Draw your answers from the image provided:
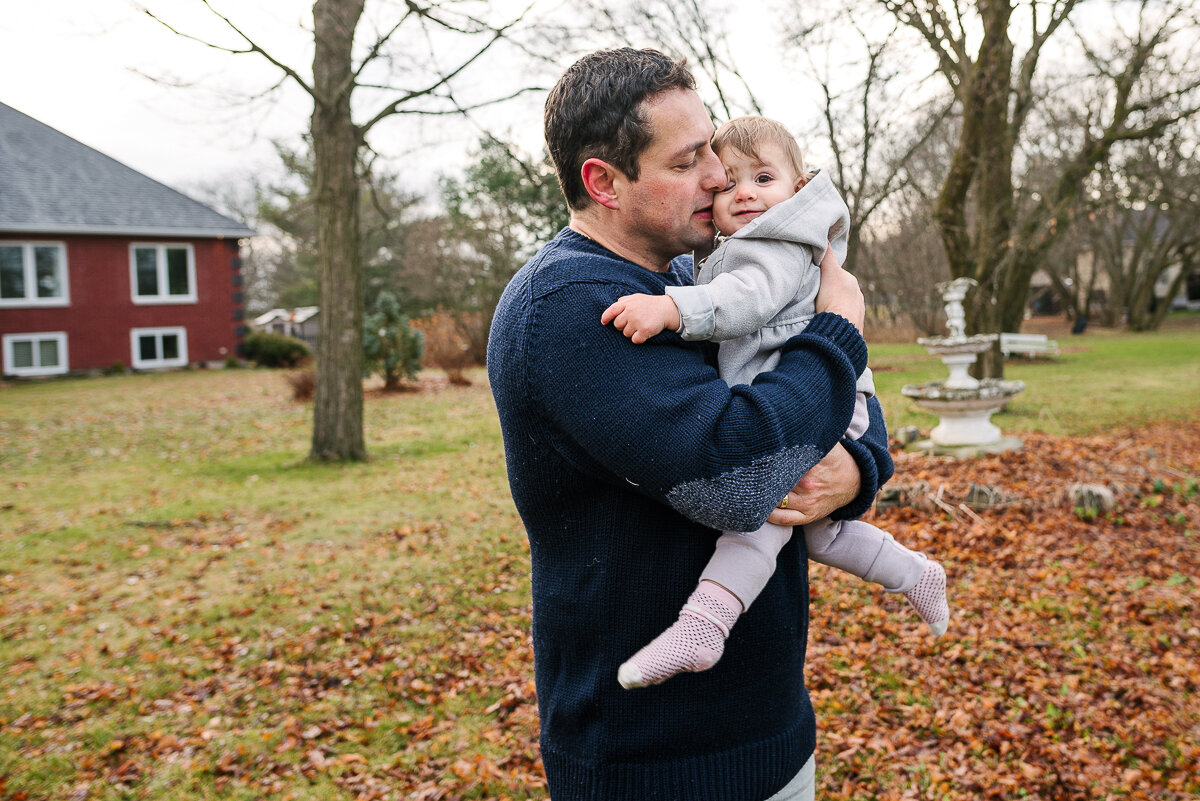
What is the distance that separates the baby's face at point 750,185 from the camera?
5.88 ft

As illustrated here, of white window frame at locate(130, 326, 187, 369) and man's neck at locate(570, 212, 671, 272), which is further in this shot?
white window frame at locate(130, 326, 187, 369)

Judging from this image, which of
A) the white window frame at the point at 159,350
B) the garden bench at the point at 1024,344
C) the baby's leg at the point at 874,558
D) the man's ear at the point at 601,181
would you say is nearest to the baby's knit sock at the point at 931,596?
the baby's leg at the point at 874,558

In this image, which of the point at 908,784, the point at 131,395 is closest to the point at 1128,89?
the point at 908,784

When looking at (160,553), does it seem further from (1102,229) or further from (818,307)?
(1102,229)

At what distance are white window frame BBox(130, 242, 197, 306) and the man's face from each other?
84.4ft

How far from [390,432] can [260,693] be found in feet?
28.5

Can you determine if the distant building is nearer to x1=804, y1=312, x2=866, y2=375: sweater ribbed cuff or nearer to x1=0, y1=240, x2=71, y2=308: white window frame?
x1=0, y1=240, x2=71, y2=308: white window frame

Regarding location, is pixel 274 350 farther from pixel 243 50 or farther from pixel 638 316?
pixel 638 316

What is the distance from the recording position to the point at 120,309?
23.1 meters

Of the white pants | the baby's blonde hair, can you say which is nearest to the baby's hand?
the baby's blonde hair

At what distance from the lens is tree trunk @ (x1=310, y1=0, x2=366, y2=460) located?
9820mm

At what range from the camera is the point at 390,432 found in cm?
1323

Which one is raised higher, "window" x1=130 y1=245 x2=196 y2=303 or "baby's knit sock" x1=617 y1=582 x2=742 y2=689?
"window" x1=130 y1=245 x2=196 y2=303

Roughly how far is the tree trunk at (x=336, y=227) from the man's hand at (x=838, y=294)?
9103mm
